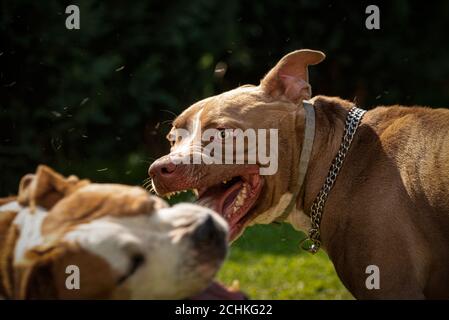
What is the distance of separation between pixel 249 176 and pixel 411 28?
31.3ft

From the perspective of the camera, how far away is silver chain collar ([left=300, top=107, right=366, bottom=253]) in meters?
4.86

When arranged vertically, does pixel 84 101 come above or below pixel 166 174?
below

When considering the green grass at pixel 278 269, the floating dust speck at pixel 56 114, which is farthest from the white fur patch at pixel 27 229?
the floating dust speck at pixel 56 114

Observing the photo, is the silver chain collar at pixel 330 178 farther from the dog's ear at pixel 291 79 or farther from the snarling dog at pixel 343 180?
the dog's ear at pixel 291 79

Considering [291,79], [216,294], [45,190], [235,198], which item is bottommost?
[216,294]

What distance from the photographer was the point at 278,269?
8133 millimetres

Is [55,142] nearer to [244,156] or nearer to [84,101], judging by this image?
[84,101]

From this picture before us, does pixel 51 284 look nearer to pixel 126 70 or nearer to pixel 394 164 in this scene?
pixel 394 164

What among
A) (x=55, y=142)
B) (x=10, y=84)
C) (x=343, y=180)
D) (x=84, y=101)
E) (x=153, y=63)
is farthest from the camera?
(x=153, y=63)

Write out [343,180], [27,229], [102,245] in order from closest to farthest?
1. [102,245]
2. [27,229]
3. [343,180]

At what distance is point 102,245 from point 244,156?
5.45 feet

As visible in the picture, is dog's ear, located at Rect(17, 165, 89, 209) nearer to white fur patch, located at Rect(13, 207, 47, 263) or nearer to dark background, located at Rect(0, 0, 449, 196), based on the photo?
white fur patch, located at Rect(13, 207, 47, 263)

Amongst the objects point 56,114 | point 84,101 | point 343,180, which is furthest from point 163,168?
point 84,101

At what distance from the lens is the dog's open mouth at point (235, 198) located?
4.95 metres
